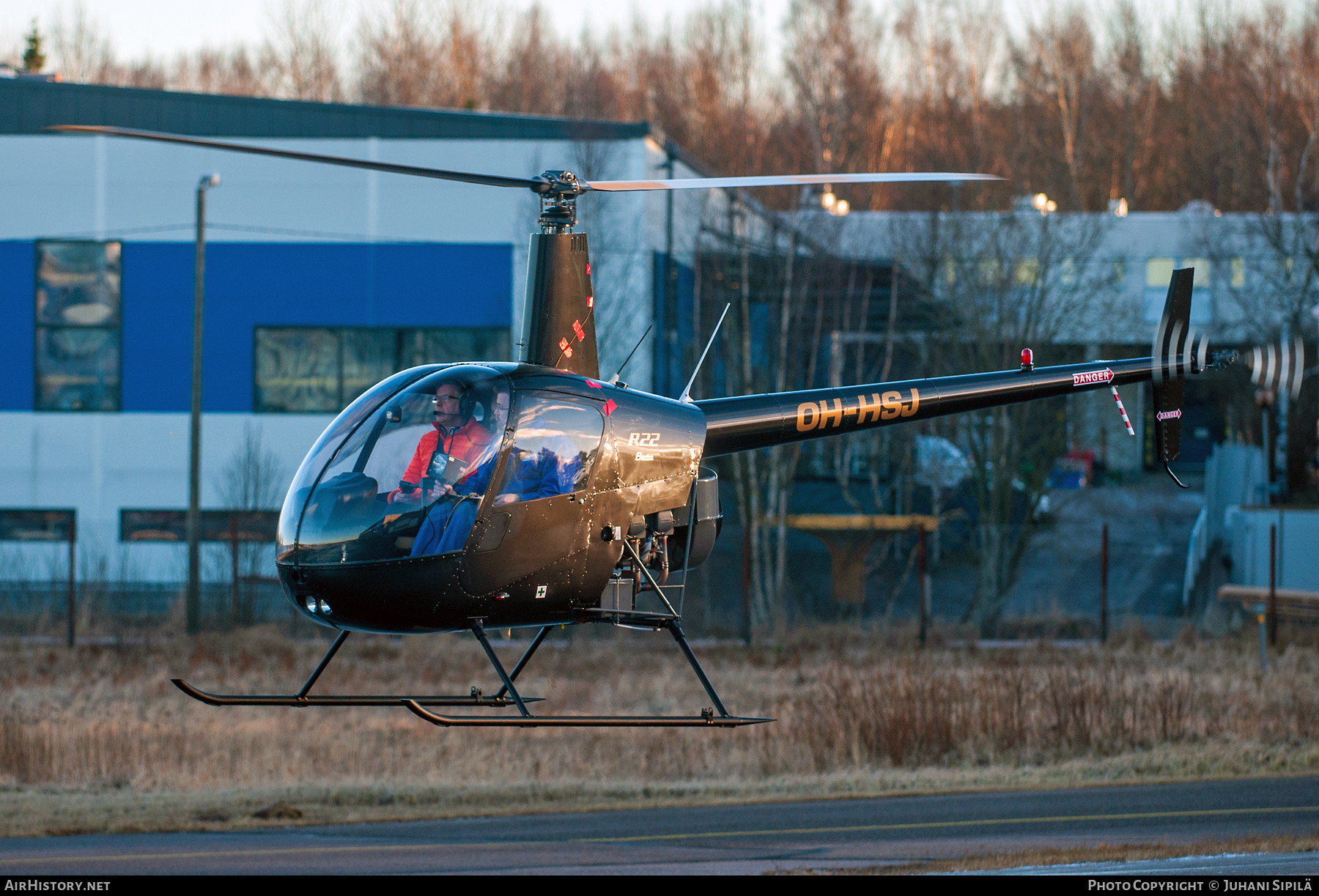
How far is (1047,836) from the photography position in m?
16.4

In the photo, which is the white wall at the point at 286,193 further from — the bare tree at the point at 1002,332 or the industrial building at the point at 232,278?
the bare tree at the point at 1002,332

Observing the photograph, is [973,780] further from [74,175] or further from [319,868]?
[74,175]

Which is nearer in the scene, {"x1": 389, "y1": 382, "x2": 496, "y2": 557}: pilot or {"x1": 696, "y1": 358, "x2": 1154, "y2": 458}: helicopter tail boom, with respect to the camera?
{"x1": 389, "y1": 382, "x2": 496, "y2": 557}: pilot

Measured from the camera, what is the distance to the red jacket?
297 inches

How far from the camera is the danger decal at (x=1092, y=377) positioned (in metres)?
10.3

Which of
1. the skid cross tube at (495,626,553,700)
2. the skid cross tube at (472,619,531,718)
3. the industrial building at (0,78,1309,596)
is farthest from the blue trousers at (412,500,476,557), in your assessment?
the industrial building at (0,78,1309,596)

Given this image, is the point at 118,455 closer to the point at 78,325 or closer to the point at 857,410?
the point at 78,325

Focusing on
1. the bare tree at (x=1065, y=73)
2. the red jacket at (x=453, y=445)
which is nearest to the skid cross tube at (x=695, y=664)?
the red jacket at (x=453, y=445)

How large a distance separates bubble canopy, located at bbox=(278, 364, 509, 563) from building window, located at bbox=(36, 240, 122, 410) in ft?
81.9

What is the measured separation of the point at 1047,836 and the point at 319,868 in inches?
343

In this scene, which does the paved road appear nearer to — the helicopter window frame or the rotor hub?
the helicopter window frame

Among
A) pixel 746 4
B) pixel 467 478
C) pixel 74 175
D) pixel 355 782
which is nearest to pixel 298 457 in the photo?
pixel 74 175

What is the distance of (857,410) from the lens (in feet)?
31.9

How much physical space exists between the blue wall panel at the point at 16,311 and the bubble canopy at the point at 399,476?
84.7 ft
